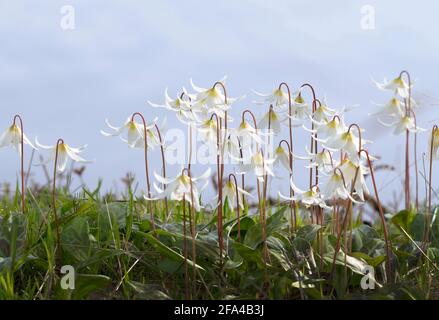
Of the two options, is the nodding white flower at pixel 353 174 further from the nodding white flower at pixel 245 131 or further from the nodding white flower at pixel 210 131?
the nodding white flower at pixel 210 131

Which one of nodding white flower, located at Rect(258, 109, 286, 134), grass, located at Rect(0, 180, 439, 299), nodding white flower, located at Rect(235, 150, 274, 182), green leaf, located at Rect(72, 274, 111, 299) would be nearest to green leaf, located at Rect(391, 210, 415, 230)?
grass, located at Rect(0, 180, 439, 299)

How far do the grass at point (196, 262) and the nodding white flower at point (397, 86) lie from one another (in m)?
0.64

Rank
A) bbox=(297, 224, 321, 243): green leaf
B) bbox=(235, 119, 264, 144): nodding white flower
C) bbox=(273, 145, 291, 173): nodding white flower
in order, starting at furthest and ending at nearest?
bbox=(273, 145, 291, 173): nodding white flower
bbox=(297, 224, 321, 243): green leaf
bbox=(235, 119, 264, 144): nodding white flower

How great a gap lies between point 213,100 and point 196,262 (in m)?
0.70

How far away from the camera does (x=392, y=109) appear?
3027 millimetres

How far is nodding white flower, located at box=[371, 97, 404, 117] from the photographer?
302cm

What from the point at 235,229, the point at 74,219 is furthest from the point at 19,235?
the point at 235,229

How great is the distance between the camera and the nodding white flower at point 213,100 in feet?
9.51

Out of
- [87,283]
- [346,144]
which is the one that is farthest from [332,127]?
[87,283]

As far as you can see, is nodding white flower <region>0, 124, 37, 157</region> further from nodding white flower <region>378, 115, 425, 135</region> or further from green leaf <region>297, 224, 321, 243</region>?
nodding white flower <region>378, 115, 425, 135</region>

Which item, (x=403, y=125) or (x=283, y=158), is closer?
(x=403, y=125)

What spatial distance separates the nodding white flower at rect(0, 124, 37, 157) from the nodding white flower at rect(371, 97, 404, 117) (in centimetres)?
160

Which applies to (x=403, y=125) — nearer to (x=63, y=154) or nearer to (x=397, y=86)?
(x=397, y=86)
